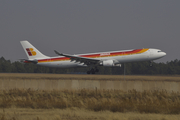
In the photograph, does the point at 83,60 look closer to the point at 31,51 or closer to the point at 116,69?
the point at 31,51

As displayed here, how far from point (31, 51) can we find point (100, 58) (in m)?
15.9

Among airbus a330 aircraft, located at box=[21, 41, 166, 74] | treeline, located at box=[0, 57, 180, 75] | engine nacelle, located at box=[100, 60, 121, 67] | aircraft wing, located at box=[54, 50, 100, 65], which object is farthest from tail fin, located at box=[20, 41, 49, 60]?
treeline, located at box=[0, 57, 180, 75]

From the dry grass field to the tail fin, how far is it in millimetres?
24208

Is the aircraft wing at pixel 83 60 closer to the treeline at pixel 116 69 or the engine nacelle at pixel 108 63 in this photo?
the engine nacelle at pixel 108 63

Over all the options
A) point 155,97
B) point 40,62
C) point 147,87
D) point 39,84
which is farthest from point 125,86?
point 40,62

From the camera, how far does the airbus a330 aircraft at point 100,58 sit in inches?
1908

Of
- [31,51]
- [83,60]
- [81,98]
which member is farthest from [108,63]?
[81,98]

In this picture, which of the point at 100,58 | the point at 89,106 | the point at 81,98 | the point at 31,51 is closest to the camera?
the point at 89,106

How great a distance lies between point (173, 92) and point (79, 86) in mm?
11217

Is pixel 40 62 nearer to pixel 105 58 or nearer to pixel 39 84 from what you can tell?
pixel 105 58

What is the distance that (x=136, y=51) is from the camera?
1912 inches

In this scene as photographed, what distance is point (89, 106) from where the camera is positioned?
21.9 m

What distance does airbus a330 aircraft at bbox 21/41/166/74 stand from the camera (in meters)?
48.5

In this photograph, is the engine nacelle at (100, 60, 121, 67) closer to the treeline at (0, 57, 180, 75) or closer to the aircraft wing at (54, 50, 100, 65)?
the aircraft wing at (54, 50, 100, 65)
